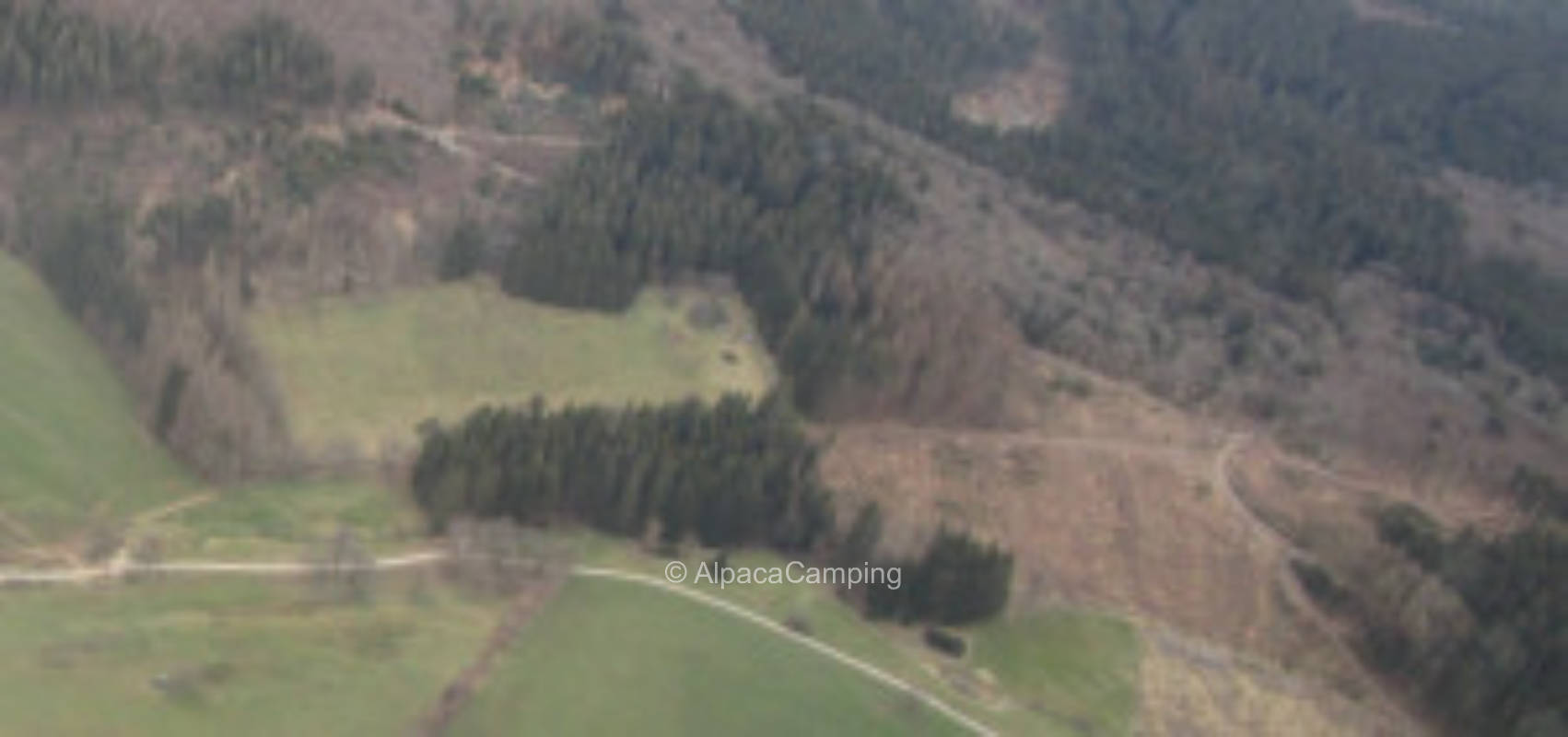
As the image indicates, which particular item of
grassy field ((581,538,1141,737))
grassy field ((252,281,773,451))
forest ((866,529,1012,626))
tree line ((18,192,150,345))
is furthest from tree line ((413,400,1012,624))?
tree line ((18,192,150,345))

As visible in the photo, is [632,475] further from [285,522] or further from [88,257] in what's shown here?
[88,257]

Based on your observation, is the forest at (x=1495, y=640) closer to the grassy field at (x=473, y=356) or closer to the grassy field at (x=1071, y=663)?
the grassy field at (x=1071, y=663)

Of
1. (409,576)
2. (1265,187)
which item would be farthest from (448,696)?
(1265,187)

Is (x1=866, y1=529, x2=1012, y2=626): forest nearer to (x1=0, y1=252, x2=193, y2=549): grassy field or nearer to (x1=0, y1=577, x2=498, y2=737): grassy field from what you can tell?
(x1=0, y1=577, x2=498, y2=737): grassy field

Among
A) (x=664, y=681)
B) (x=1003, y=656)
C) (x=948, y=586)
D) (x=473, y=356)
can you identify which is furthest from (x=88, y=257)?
(x=1003, y=656)

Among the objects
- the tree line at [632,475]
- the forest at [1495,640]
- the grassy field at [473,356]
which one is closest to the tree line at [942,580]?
the tree line at [632,475]

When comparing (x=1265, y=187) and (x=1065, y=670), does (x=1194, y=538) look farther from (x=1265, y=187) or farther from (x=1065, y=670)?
(x=1265, y=187)
